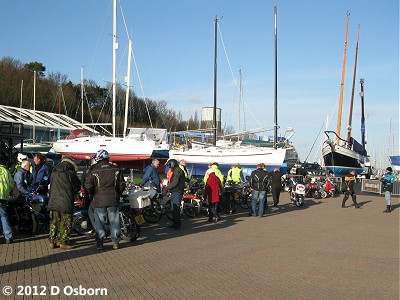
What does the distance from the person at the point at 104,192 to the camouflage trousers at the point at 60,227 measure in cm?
51

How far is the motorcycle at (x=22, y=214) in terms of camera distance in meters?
10.2

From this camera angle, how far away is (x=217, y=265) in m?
7.79

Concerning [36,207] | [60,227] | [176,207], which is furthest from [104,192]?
[176,207]

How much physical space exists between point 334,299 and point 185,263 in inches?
108

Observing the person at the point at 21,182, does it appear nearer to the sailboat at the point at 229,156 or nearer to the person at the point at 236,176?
the person at the point at 236,176

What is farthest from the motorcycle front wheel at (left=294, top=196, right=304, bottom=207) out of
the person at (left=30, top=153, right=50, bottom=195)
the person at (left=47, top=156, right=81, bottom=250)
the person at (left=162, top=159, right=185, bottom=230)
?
the person at (left=47, top=156, right=81, bottom=250)

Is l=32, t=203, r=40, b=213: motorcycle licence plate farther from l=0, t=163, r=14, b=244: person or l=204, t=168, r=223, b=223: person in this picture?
l=204, t=168, r=223, b=223: person

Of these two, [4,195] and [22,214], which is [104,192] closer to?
[4,195]

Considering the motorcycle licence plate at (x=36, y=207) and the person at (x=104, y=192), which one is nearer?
the person at (x=104, y=192)

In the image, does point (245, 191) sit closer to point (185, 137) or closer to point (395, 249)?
point (395, 249)

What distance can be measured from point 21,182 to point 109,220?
2574mm

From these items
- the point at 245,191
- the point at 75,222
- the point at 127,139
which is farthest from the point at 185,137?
the point at 75,222

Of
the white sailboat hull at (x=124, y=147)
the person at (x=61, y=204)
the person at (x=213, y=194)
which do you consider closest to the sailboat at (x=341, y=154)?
the white sailboat hull at (x=124, y=147)

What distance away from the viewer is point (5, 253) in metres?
8.34
